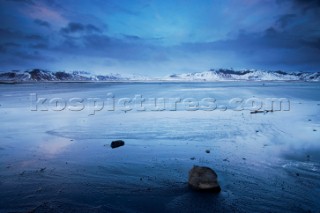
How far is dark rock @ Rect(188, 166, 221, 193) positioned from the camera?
8.14 meters

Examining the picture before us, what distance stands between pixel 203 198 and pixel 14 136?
12538 mm

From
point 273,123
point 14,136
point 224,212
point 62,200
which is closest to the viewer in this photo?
point 224,212

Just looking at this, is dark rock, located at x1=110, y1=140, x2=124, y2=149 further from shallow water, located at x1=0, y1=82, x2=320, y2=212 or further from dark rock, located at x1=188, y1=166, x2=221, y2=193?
dark rock, located at x1=188, y1=166, x2=221, y2=193

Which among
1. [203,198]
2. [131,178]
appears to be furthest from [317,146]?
[131,178]

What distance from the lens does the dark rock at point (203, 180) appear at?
8144 mm

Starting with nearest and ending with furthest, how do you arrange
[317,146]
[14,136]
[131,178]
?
[131,178], [317,146], [14,136]

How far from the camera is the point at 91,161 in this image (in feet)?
36.5

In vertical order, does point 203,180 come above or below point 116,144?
below

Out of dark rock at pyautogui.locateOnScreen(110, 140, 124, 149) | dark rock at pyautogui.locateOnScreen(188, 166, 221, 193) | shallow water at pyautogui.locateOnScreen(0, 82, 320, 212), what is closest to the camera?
shallow water at pyautogui.locateOnScreen(0, 82, 320, 212)

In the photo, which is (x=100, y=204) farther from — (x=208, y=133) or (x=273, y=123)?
(x=273, y=123)

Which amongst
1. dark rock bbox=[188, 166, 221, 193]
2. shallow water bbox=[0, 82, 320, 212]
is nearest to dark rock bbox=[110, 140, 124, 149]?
shallow water bbox=[0, 82, 320, 212]

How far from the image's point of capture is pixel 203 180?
8242 millimetres

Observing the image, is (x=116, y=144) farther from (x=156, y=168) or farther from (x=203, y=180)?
(x=203, y=180)

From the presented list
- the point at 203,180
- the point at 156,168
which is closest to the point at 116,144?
the point at 156,168
